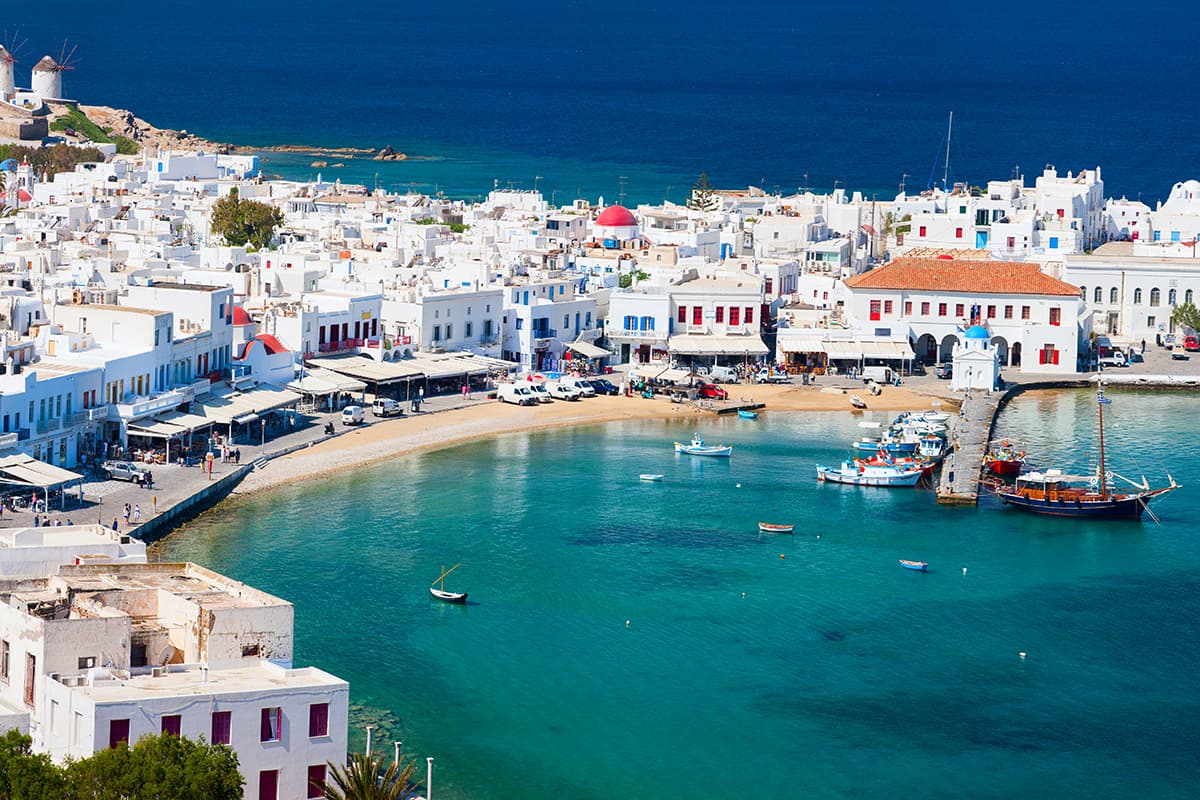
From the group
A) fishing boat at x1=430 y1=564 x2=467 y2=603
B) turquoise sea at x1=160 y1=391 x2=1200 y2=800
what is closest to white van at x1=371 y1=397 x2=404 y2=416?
turquoise sea at x1=160 y1=391 x2=1200 y2=800

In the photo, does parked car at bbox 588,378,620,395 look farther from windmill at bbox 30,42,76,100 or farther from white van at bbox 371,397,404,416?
windmill at bbox 30,42,76,100

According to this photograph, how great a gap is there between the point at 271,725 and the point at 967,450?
39.2 metres

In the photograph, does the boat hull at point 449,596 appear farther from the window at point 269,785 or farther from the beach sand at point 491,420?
the window at point 269,785

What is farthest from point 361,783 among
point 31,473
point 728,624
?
point 31,473

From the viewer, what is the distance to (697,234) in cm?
9512

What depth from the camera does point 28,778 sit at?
28.4 meters

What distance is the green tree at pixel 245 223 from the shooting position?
94.4m

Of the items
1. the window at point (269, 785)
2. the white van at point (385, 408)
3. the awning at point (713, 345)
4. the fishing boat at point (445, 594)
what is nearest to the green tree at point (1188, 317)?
the awning at point (713, 345)

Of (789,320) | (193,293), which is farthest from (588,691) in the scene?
(789,320)

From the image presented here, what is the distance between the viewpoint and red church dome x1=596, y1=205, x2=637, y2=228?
322 ft

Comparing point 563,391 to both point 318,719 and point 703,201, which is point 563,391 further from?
point 703,201

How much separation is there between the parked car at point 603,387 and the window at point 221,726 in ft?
150

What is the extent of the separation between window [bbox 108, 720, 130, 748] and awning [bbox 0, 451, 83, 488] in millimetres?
24049

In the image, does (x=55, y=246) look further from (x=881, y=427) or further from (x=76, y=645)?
(x=76, y=645)
